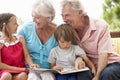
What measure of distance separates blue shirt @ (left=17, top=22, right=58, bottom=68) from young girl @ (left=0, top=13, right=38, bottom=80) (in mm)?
67

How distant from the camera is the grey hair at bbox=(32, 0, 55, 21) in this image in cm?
247

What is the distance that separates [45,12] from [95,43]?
0.48m

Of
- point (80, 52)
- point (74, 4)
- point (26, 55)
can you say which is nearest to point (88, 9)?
point (74, 4)

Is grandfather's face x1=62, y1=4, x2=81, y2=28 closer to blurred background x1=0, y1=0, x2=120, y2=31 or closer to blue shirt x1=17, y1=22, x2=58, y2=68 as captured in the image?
blurred background x1=0, y1=0, x2=120, y2=31

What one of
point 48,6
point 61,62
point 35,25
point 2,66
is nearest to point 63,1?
point 48,6

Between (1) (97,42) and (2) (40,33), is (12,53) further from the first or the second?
(1) (97,42)

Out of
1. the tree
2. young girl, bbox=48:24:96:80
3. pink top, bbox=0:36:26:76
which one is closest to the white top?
young girl, bbox=48:24:96:80

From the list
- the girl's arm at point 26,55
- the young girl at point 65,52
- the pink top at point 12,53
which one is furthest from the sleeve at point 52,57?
the pink top at point 12,53

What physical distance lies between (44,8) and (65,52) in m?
0.40

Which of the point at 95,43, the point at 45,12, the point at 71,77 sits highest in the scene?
the point at 45,12

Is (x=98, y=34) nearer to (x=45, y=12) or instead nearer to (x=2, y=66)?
(x=45, y=12)

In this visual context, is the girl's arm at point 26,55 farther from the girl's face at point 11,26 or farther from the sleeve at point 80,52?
the sleeve at point 80,52

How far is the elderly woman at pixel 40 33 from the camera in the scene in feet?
8.14

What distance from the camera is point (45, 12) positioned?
2.50 metres
